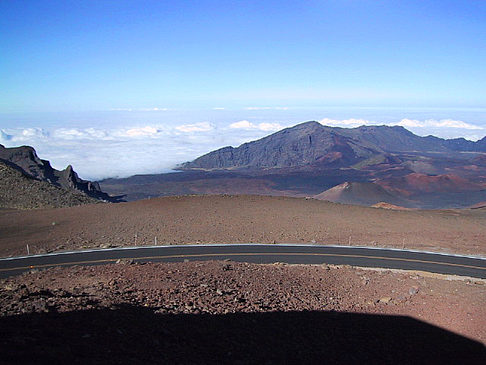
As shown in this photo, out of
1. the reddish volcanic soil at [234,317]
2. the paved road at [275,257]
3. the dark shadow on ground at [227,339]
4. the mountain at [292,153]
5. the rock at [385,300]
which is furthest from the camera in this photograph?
the mountain at [292,153]

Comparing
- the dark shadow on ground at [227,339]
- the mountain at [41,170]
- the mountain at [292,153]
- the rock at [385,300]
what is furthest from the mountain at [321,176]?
the dark shadow on ground at [227,339]

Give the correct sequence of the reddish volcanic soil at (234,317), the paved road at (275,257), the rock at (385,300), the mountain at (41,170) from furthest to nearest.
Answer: the mountain at (41,170), the paved road at (275,257), the rock at (385,300), the reddish volcanic soil at (234,317)

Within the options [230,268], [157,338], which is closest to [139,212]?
[230,268]

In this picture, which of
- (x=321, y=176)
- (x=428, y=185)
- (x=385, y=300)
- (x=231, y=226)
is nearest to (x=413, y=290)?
(x=385, y=300)

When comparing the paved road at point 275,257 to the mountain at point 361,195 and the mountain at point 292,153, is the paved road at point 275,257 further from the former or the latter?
the mountain at point 292,153

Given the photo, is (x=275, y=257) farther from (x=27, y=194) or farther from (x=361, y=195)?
(x=361, y=195)

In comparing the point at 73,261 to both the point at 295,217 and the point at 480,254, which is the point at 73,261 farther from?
the point at 480,254
